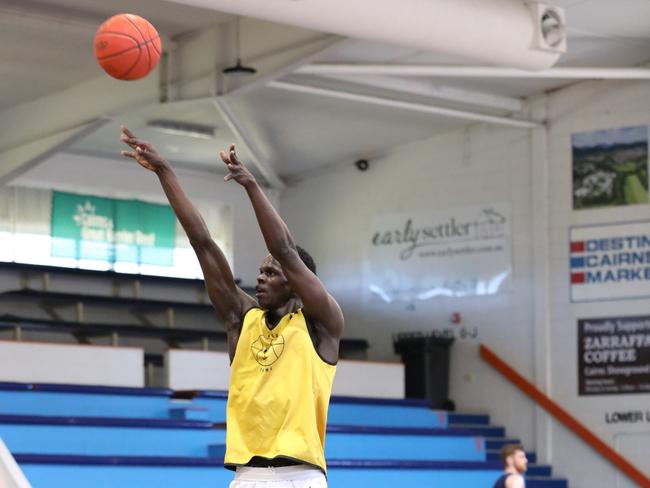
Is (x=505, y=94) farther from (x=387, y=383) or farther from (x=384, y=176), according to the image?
(x=387, y=383)

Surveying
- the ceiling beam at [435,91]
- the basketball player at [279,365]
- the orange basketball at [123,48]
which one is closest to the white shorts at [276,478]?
the basketball player at [279,365]

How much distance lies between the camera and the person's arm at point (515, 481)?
852 centimetres

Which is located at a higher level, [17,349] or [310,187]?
[310,187]

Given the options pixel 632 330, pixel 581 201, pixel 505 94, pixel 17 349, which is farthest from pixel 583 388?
pixel 17 349

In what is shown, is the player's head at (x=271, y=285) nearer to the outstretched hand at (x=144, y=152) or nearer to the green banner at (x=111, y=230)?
the outstretched hand at (x=144, y=152)

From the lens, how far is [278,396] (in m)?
4.62

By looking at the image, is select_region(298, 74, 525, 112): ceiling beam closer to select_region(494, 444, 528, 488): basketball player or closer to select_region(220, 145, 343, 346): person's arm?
select_region(494, 444, 528, 488): basketball player

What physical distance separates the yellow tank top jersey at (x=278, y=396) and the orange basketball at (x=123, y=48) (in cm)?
190

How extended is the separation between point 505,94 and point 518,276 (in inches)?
76.0

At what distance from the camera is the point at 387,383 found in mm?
13930

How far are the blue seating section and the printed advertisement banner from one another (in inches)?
73.0

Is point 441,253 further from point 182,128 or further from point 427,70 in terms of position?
point 427,70

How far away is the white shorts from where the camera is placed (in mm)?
4590

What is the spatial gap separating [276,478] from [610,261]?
894 cm
